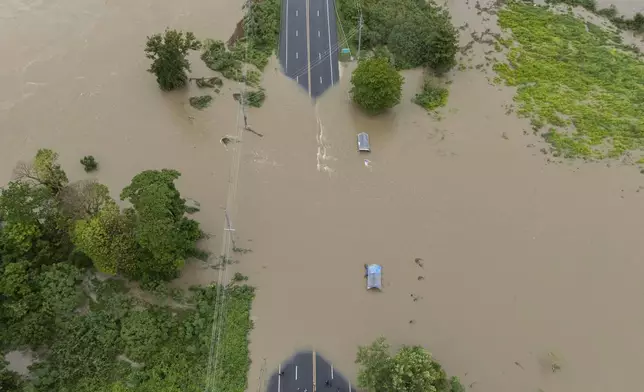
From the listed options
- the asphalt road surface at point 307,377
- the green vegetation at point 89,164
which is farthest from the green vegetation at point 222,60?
the asphalt road surface at point 307,377

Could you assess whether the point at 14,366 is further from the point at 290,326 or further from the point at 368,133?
the point at 368,133

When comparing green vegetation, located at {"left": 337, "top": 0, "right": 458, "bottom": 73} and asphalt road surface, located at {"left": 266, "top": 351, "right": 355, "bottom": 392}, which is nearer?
asphalt road surface, located at {"left": 266, "top": 351, "right": 355, "bottom": 392}

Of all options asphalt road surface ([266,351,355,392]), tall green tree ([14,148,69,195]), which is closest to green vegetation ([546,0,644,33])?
asphalt road surface ([266,351,355,392])

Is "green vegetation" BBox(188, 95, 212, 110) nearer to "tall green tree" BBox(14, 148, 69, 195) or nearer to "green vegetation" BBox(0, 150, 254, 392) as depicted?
"green vegetation" BBox(0, 150, 254, 392)

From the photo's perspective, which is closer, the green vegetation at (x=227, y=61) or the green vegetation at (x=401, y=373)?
the green vegetation at (x=401, y=373)

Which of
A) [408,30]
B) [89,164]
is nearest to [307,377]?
[89,164]

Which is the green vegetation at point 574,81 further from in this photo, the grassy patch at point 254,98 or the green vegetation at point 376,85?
the grassy patch at point 254,98
